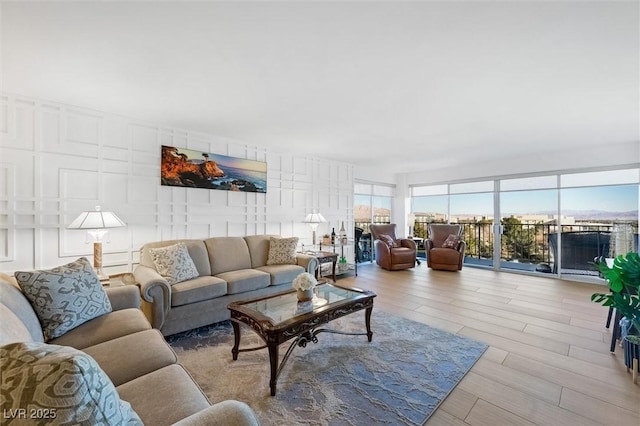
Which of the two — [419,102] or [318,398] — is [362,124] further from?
[318,398]

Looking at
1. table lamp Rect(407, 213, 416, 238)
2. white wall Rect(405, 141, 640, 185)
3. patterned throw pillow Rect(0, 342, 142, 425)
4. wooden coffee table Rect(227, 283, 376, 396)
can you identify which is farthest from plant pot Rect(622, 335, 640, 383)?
table lamp Rect(407, 213, 416, 238)

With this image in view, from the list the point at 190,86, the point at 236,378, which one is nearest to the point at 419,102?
the point at 190,86

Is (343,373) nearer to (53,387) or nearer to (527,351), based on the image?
(527,351)

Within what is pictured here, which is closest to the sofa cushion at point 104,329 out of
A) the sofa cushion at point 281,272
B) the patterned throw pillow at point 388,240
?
the sofa cushion at point 281,272

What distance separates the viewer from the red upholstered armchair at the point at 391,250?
5.86 m

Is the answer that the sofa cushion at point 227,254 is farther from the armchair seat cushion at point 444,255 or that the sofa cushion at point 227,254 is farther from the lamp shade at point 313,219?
the armchair seat cushion at point 444,255

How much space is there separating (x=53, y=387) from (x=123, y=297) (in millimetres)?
1886

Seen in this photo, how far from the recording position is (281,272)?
3631mm

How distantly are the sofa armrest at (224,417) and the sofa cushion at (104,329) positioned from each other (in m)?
1.24

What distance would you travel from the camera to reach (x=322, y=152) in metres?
5.25

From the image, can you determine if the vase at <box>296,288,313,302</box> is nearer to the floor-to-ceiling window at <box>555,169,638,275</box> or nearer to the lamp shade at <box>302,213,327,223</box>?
the lamp shade at <box>302,213,327,223</box>

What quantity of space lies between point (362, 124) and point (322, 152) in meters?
1.66

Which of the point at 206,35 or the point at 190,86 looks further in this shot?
the point at 190,86

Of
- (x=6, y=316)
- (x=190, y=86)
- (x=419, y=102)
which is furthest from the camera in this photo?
(x=419, y=102)
